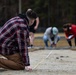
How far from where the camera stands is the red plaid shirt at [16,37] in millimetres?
6805

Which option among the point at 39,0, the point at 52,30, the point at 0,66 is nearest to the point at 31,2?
the point at 39,0

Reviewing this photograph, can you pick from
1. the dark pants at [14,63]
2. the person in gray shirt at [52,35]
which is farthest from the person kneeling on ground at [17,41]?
the person in gray shirt at [52,35]

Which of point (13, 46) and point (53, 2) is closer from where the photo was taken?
point (13, 46)

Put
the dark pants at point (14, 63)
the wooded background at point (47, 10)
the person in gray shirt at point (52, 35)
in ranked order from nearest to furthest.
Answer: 1. the dark pants at point (14, 63)
2. the person in gray shirt at point (52, 35)
3. the wooded background at point (47, 10)

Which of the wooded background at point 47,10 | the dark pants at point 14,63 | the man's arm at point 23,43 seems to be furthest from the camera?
the wooded background at point 47,10

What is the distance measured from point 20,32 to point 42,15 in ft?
151

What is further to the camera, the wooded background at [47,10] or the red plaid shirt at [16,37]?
the wooded background at [47,10]

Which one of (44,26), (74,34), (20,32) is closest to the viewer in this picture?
(20,32)

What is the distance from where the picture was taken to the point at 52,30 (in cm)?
1697

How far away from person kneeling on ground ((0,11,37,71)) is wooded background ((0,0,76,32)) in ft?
143

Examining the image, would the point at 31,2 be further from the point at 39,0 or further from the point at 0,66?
the point at 0,66

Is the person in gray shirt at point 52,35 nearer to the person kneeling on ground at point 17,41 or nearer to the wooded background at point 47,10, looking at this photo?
the person kneeling on ground at point 17,41

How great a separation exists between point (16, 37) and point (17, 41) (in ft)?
0.26

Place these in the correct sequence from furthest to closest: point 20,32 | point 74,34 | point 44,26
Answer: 1. point 44,26
2. point 74,34
3. point 20,32
